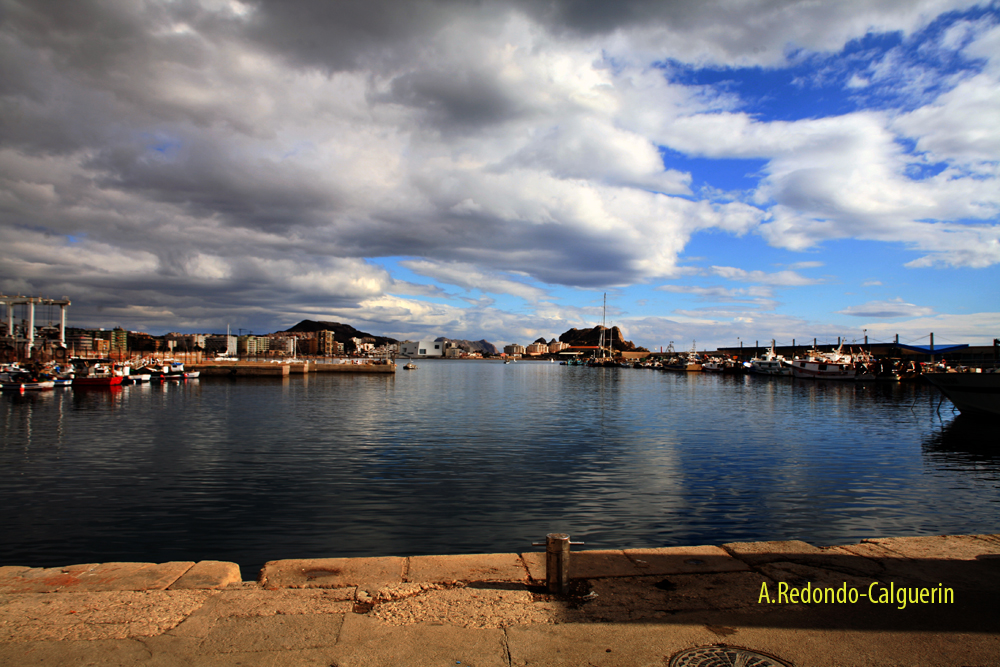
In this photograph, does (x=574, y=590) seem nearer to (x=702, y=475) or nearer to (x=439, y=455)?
(x=702, y=475)

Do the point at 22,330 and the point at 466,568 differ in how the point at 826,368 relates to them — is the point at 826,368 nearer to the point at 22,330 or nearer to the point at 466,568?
the point at 466,568

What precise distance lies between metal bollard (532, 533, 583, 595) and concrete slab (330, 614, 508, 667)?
1.14m

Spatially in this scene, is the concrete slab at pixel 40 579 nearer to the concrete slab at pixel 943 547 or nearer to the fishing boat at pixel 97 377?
the concrete slab at pixel 943 547

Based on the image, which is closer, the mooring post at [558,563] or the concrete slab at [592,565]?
the mooring post at [558,563]

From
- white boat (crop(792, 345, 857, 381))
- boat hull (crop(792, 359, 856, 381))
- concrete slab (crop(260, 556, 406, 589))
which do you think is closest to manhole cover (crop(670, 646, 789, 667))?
concrete slab (crop(260, 556, 406, 589))

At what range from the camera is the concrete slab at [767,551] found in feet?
26.3

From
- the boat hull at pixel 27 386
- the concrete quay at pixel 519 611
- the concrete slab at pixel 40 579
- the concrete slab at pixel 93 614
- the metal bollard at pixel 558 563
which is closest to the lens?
the concrete quay at pixel 519 611

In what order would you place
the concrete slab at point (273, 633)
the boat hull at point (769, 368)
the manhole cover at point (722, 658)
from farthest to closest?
the boat hull at point (769, 368)
the concrete slab at point (273, 633)
the manhole cover at point (722, 658)

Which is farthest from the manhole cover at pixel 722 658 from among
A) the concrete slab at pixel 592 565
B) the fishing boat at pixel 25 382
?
the fishing boat at pixel 25 382

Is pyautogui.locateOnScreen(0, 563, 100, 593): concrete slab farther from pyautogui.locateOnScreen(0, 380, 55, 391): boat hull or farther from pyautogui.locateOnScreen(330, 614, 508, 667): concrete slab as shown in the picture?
pyautogui.locateOnScreen(0, 380, 55, 391): boat hull

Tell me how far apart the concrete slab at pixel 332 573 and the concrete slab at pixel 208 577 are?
412 millimetres

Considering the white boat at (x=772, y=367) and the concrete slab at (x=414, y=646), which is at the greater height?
the white boat at (x=772, y=367)

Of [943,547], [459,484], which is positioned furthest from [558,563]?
[459,484]

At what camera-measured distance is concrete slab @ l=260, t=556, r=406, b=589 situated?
23.4 feet
